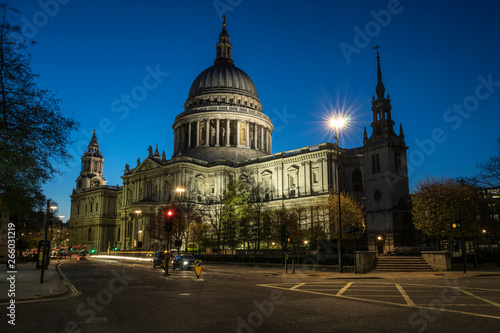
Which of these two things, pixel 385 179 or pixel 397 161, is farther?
pixel 397 161

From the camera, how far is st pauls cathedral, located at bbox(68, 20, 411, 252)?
63594 millimetres

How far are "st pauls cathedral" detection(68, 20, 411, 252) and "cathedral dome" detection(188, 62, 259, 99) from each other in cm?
27

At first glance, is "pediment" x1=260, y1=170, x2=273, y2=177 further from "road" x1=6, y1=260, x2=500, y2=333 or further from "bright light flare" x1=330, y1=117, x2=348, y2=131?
"road" x1=6, y1=260, x2=500, y2=333

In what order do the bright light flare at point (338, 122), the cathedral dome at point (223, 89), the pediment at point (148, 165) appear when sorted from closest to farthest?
the bright light flare at point (338, 122) → the pediment at point (148, 165) → the cathedral dome at point (223, 89)

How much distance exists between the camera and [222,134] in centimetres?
9819

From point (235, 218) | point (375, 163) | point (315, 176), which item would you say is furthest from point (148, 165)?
point (375, 163)

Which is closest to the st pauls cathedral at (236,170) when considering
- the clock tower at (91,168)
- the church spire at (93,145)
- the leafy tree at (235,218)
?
the clock tower at (91,168)

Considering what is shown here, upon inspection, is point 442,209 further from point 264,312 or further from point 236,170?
point 236,170

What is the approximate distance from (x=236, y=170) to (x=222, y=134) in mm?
13025

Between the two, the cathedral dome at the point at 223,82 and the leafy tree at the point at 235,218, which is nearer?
the leafy tree at the point at 235,218

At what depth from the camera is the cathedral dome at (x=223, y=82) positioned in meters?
105

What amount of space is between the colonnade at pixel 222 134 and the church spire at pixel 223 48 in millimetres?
24983

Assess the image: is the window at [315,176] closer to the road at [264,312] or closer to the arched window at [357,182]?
the arched window at [357,182]

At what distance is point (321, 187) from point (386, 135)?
48.3 ft
